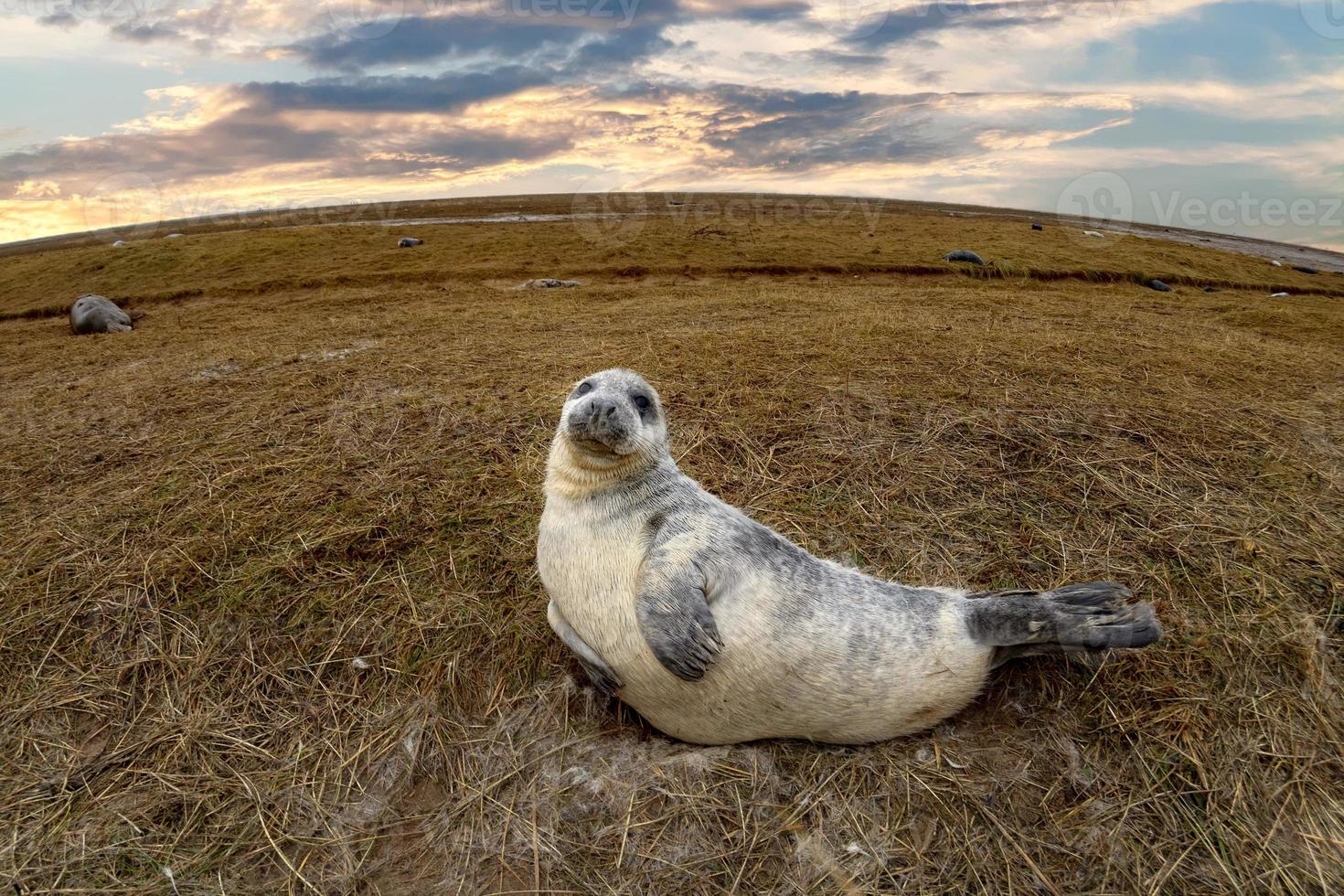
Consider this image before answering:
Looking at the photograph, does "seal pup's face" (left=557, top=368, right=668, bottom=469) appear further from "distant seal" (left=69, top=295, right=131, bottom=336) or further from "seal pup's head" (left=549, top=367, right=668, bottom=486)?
"distant seal" (left=69, top=295, right=131, bottom=336)

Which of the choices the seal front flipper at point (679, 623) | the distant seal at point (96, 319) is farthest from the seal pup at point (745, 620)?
the distant seal at point (96, 319)

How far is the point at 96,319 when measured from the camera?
58.3 feet

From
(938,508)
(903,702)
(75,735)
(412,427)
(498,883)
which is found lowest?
(498,883)

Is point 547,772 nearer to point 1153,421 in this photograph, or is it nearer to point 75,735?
point 75,735

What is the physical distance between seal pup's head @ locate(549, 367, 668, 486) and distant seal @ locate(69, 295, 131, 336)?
19847mm

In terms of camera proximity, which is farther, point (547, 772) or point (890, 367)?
point (890, 367)

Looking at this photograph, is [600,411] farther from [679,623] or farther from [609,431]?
[679,623]

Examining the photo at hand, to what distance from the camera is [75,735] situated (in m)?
3.65

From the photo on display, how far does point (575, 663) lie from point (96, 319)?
69.4ft

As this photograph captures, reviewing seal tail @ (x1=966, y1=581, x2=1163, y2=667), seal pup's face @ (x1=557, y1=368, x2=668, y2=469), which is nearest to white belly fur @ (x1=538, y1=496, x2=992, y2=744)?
seal tail @ (x1=966, y1=581, x2=1163, y2=667)

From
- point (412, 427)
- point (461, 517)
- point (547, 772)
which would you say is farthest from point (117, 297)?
point (547, 772)

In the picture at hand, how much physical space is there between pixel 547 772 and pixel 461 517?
2.10 m

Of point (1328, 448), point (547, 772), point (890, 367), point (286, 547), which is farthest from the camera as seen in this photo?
point (890, 367)

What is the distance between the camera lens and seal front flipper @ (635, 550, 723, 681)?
2793mm
